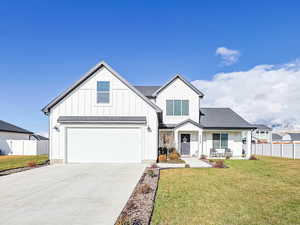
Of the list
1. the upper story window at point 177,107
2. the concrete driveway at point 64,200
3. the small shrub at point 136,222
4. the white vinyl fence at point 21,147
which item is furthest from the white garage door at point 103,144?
the white vinyl fence at point 21,147

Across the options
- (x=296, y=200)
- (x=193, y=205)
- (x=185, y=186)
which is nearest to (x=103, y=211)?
(x=193, y=205)

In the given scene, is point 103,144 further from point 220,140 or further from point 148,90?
point 220,140

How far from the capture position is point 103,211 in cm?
497

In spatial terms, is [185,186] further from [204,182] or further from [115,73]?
[115,73]

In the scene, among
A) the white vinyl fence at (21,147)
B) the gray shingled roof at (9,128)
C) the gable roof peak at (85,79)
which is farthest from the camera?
the gray shingled roof at (9,128)

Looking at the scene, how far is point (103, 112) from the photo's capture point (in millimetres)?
14430

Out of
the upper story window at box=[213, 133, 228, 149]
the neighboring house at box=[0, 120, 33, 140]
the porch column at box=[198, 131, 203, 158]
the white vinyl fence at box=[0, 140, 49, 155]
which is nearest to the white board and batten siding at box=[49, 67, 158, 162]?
the porch column at box=[198, 131, 203, 158]

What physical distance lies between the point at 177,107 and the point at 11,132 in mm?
25661

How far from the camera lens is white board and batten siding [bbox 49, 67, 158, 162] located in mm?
14086

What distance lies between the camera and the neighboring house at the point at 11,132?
27.7 m

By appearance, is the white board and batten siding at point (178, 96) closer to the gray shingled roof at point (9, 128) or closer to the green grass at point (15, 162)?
the green grass at point (15, 162)

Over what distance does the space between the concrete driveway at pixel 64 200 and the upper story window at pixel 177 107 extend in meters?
11.2

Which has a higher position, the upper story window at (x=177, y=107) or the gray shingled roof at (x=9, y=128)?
the upper story window at (x=177, y=107)

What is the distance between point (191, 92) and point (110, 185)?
14006 millimetres
